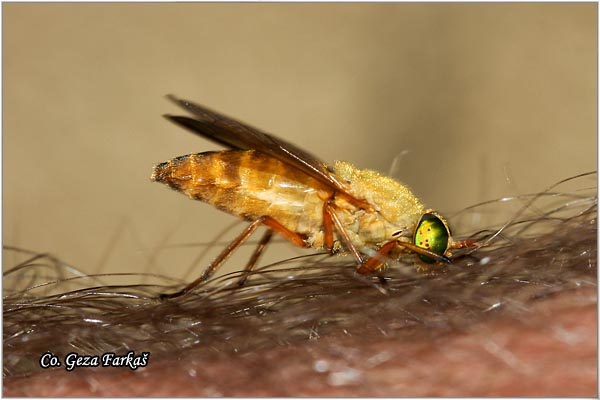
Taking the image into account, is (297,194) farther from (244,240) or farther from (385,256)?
(385,256)

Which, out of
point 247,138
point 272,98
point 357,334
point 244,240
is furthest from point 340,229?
point 272,98

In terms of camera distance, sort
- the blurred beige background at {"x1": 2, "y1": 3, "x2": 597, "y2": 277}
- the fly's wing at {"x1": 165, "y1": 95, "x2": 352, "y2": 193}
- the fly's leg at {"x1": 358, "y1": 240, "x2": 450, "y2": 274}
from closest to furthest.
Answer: the fly's leg at {"x1": 358, "y1": 240, "x2": 450, "y2": 274} → the fly's wing at {"x1": 165, "y1": 95, "x2": 352, "y2": 193} → the blurred beige background at {"x1": 2, "y1": 3, "x2": 597, "y2": 277}

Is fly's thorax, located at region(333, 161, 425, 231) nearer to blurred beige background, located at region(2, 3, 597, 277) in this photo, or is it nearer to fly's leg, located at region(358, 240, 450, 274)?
fly's leg, located at region(358, 240, 450, 274)

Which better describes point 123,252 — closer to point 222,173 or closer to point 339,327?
point 222,173

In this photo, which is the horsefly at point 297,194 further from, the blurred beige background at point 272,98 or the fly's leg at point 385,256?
the blurred beige background at point 272,98

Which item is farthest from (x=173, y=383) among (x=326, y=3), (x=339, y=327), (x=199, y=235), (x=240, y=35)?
(x=326, y=3)

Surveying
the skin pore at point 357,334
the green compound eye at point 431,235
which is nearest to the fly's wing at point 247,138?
the green compound eye at point 431,235

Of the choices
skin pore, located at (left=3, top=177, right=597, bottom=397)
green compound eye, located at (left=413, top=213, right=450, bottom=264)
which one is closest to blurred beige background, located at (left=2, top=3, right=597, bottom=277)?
green compound eye, located at (left=413, top=213, right=450, bottom=264)
